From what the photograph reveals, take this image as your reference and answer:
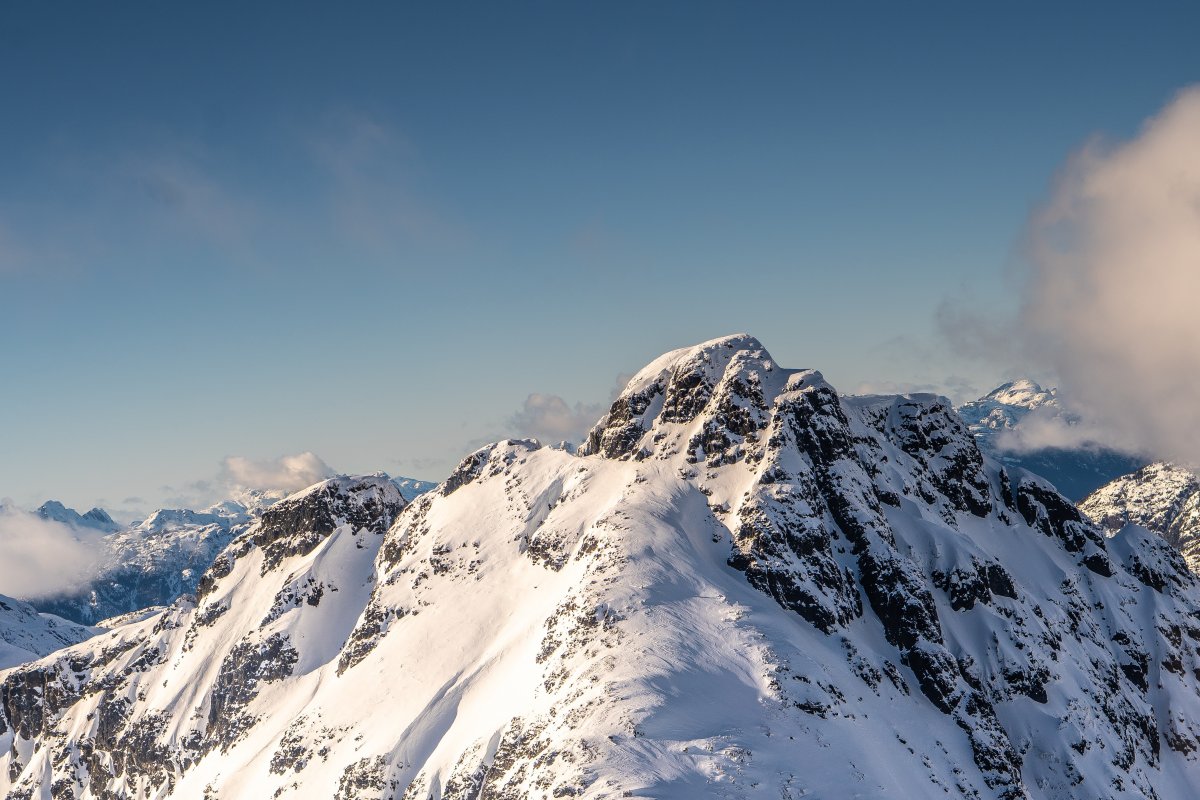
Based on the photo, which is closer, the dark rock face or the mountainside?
the mountainside

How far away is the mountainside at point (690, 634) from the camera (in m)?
104

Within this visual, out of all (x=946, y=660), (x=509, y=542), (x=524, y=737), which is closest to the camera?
(x=524, y=737)

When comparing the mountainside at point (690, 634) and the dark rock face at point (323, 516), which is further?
the dark rock face at point (323, 516)

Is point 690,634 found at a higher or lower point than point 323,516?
lower

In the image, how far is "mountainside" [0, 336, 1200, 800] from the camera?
340ft

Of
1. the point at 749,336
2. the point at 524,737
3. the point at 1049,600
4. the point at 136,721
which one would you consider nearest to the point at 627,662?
the point at 524,737

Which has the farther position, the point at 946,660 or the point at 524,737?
the point at 946,660

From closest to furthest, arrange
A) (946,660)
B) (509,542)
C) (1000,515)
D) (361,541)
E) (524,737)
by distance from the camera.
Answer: (524,737) < (946,660) < (509,542) < (1000,515) < (361,541)

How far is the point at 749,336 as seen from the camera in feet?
526

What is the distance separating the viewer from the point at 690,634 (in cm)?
11306

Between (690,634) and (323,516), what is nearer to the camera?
(690,634)

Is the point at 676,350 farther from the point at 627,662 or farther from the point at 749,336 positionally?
the point at 627,662

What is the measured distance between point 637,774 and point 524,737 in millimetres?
20046

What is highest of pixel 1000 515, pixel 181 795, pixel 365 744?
pixel 1000 515
